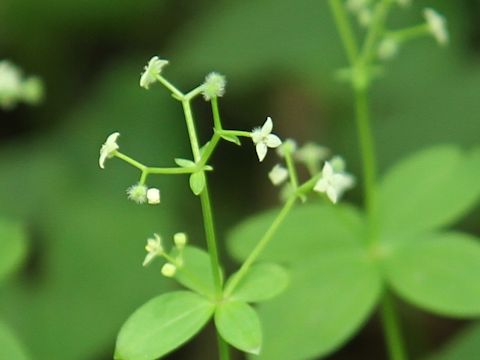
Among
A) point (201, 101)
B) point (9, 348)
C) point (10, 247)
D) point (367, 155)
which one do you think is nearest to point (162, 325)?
point (9, 348)

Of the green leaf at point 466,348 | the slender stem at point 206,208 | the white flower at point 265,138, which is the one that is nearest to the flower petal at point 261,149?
the white flower at point 265,138

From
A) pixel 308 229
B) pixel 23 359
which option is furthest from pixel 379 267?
pixel 23 359

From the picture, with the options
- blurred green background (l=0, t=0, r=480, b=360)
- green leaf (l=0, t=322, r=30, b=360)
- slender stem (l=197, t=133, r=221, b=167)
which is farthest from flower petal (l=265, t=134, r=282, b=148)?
blurred green background (l=0, t=0, r=480, b=360)

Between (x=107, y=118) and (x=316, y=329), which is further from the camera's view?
(x=107, y=118)

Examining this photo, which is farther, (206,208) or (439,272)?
(439,272)

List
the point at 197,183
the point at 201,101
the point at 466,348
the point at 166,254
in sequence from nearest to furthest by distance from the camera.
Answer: the point at 197,183, the point at 166,254, the point at 466,348, the point at 201,101

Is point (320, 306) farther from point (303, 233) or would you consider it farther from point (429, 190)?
point (429, 190)

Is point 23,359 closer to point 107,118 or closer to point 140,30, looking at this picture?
point 107,118
